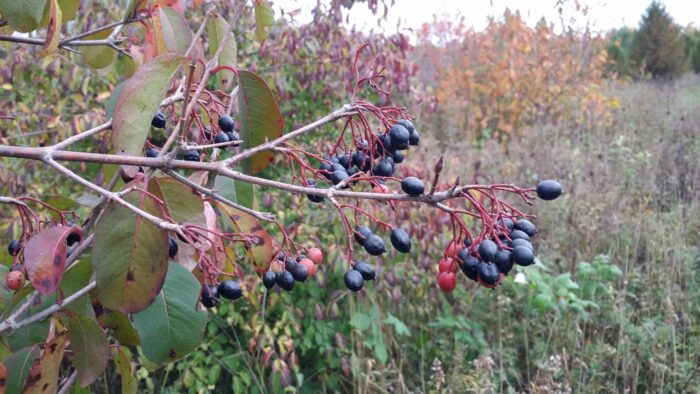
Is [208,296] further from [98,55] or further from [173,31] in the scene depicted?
[98,55]

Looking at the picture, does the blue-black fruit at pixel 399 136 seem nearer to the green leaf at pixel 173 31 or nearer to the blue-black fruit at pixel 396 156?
the blue-black fruit at pixel 396 156

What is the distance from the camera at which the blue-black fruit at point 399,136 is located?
84 centimetres

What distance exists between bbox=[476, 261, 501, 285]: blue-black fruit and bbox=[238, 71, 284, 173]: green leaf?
345mm

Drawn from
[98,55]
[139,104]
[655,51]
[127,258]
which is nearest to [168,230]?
[127,258]

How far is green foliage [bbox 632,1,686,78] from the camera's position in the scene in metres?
12.9

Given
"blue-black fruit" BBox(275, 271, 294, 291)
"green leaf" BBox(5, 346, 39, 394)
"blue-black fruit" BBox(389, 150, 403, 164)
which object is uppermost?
"blue-black fruit" BBox(389, 150, 403, 164)

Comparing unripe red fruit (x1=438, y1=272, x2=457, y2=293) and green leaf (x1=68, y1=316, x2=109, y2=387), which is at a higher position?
unripe red fruit (x1=438, y1=272, x2=457, y2=293)

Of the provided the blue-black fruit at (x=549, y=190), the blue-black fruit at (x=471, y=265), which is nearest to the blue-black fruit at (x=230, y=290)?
the blue-black fruit at (x=471, y=265)

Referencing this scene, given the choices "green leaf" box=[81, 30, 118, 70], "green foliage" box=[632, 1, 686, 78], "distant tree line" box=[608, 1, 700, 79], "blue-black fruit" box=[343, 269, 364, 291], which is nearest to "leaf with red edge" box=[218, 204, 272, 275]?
"blue-black fruit" box=[343, 269, 364, 291]

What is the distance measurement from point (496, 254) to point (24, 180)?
217cm

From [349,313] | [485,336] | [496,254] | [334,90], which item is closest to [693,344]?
[485,336]

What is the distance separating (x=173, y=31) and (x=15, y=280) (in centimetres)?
41

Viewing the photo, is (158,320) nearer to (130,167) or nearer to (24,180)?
(130,167)

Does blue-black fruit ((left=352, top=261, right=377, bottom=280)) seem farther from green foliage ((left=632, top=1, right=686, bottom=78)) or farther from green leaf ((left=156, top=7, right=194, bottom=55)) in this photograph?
green foliage ((left=632, top=1, right=686, bottom=78))
